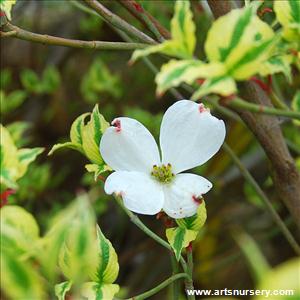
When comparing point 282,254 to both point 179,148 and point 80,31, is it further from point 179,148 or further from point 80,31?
point 179,148

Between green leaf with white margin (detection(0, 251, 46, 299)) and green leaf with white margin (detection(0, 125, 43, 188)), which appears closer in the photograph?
green leaf with white margin (detection(0, 251, 46, 299))

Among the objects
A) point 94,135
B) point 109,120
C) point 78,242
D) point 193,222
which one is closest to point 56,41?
point 94,135

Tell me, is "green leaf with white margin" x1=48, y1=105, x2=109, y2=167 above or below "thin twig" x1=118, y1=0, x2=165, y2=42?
below

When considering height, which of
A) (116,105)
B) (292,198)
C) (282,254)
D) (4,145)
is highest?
(4,145)

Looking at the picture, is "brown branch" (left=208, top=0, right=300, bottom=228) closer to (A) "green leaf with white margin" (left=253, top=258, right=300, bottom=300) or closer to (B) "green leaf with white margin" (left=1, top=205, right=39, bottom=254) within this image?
(B) "green leaf with white margin" (left=1, top=205, right=39, bottom=254)

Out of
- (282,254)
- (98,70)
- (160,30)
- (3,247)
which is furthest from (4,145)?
(282,254)

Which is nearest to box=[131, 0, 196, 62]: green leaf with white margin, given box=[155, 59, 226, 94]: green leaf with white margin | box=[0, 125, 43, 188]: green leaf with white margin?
box=[155, 59, 226, 94]: green leaf with white margin

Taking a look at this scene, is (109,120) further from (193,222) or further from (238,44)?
(238,44)
